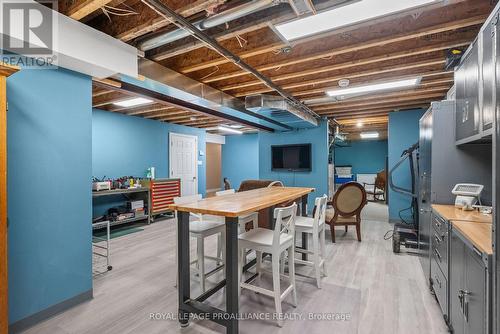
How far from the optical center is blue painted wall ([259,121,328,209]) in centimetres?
628

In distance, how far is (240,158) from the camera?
9922mm

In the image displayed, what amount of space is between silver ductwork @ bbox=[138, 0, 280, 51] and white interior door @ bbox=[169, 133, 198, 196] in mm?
4442

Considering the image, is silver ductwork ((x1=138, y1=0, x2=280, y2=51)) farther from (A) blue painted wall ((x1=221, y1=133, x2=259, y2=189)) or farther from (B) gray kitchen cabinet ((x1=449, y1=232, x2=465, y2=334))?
(A) blue painted wall ((x1=221, y1=133, x2=259, y2=189))

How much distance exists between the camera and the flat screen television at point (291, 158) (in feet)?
21.2

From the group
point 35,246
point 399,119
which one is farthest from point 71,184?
point 399,119

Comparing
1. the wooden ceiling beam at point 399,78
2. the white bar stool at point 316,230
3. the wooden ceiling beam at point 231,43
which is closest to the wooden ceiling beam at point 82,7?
the wooden ceiling beam at point 231,43

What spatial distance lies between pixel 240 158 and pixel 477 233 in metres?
8.71

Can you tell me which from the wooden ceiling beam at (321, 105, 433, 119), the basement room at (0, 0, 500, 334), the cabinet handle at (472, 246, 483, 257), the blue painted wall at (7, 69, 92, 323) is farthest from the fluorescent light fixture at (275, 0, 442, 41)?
the wooden ceiling beam at (321, 105, 433, 119)

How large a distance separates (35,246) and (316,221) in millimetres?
2550

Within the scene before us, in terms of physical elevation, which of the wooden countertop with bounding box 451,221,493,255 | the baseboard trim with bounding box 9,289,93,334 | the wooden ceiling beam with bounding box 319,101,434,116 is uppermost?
the wooden ceiling beam with bounding box 319,101,434,116

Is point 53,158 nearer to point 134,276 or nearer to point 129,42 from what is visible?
Answer: point 129,42

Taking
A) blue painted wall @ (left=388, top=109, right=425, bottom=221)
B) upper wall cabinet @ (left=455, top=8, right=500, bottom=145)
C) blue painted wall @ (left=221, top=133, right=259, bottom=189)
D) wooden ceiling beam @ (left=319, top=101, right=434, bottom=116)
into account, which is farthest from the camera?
blue painted wall @ (left=221, top=133, right=259, bottom=189)

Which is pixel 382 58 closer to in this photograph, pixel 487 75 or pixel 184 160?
pixel 487 75

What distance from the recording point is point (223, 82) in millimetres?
3625
